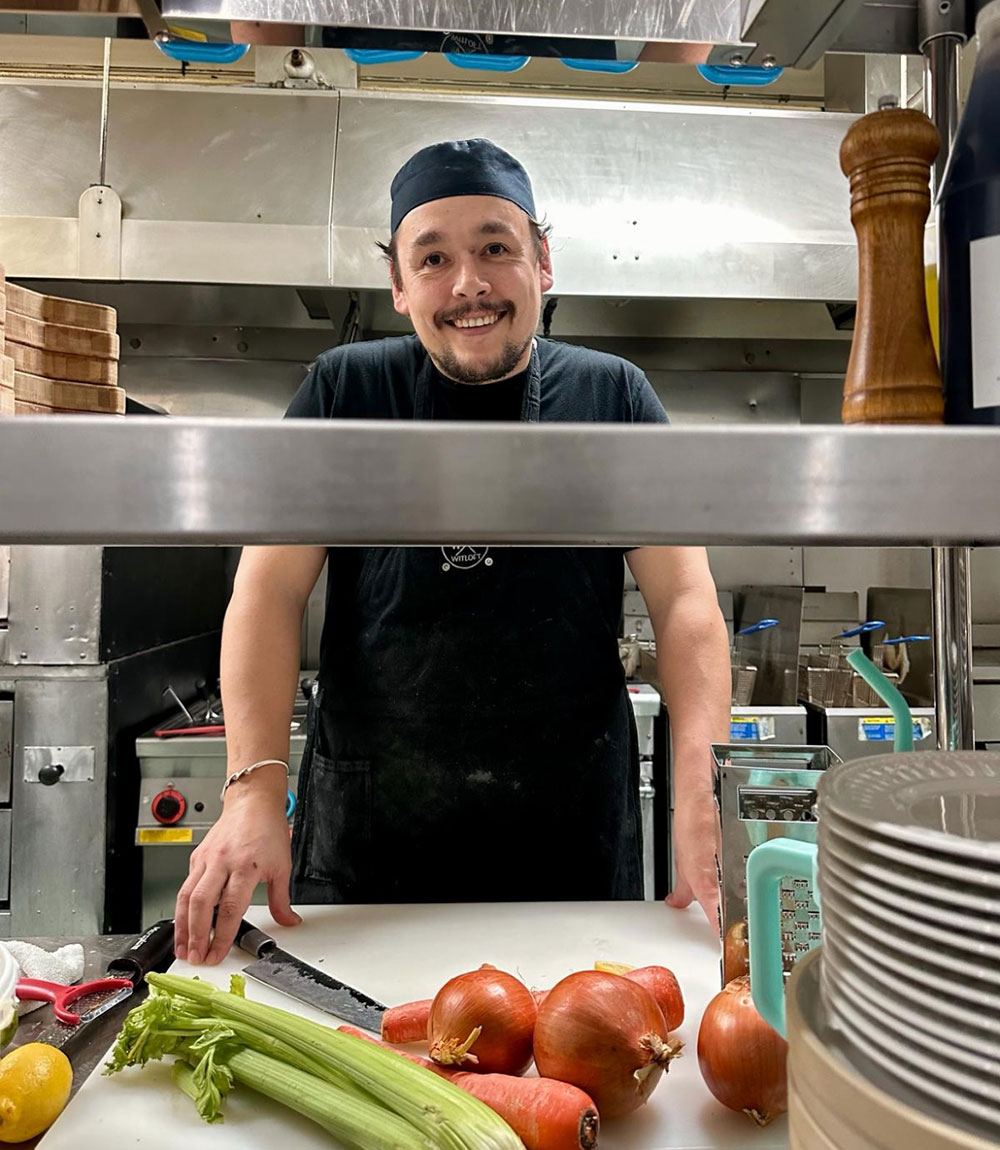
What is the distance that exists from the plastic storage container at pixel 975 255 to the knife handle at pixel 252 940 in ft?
2.61

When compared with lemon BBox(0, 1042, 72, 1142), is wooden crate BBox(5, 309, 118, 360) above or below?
above

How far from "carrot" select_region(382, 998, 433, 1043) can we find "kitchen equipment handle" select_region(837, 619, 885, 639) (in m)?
2.37

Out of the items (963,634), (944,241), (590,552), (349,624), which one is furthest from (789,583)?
(944,241)

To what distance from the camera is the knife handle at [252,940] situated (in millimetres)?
911

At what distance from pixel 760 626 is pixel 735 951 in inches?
87.8

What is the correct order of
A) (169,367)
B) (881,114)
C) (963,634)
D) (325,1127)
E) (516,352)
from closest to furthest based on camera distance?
(881,114)
(325,1127)
(963,634)
(516,352)
(169,367)

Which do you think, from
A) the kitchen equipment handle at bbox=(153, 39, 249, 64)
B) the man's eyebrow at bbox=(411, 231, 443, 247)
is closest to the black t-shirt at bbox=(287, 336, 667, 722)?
the man's eyebrow at bbox=(411, 231, 443, 247)

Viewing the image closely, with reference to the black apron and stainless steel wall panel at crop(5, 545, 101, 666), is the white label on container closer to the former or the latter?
the black apron

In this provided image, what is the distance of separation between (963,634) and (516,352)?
0.95 meters

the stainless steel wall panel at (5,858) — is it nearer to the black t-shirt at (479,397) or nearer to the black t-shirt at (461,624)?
the black t-shirt at (461,624)

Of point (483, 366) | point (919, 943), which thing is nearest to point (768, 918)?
point (919, 943)

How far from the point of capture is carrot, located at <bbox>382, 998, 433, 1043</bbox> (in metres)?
0.75

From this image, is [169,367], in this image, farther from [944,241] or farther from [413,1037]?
[944,241]

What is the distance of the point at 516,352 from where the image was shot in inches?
59.1
